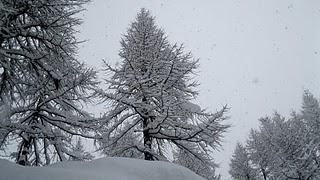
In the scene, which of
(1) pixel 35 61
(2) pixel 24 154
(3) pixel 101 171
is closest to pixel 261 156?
(2) pixel 24 154

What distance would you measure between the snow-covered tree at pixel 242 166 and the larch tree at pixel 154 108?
19678 millimetres

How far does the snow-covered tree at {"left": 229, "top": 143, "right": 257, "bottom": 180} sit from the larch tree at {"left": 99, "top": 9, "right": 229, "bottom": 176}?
19.7 metres

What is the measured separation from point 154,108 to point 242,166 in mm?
22476

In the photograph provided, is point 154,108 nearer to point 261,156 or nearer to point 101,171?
point 101,171

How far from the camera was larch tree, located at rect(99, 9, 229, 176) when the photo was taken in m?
8.48

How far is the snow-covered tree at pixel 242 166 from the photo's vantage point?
2775 centimetres

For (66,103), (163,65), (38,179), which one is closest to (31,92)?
(66,103)

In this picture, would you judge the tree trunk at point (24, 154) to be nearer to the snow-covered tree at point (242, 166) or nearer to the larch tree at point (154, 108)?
the larch tree at point (154, 108)

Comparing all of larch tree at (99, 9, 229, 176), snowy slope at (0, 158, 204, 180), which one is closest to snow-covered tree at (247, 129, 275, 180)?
larch tree at (99, 9, 229, 176)

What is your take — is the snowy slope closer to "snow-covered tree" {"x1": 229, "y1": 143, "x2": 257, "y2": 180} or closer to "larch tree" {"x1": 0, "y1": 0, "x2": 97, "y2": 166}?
"larch tree" {"x1": 0, "y1": 0, "x2": 97, "y2": 166}

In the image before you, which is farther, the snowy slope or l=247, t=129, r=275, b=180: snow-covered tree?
l=247, t=129, r=275, b=180: snow-covered tree

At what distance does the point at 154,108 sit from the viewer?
8.72 m

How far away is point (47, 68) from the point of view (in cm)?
658

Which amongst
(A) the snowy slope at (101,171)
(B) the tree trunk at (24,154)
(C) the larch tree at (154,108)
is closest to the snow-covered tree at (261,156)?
(C) the larch tree at (154,108)
